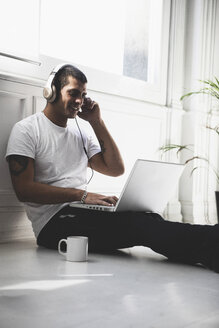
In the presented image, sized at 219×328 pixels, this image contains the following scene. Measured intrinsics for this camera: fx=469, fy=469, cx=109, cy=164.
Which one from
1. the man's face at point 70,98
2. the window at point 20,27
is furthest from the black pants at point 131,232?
the window at point 20,27

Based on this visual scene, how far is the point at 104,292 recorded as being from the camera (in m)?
1.60

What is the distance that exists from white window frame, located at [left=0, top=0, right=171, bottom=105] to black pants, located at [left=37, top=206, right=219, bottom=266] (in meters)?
0.94

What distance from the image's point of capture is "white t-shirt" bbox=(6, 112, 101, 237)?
239 centimetres

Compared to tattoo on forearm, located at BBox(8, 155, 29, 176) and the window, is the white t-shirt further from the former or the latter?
the window

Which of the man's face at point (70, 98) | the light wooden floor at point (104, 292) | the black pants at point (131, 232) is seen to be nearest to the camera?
the light wooden floor at point (104, 292)

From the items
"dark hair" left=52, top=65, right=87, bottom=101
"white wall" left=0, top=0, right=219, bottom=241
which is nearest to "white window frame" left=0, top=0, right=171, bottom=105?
"white wall" left=0, top=0, right=219, bottom=241

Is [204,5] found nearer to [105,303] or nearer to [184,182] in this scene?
[184,182]

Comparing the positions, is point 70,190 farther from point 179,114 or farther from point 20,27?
point 179,114

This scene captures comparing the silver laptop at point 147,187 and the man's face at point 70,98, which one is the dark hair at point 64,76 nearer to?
the man's face at point 70,98

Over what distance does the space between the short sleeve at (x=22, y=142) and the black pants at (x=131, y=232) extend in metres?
0.35

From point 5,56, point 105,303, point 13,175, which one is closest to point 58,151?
point 13,175

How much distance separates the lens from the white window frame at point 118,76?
2789 millimetres

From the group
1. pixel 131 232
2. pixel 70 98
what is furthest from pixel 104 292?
pixel 70 98

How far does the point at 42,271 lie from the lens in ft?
6.26
